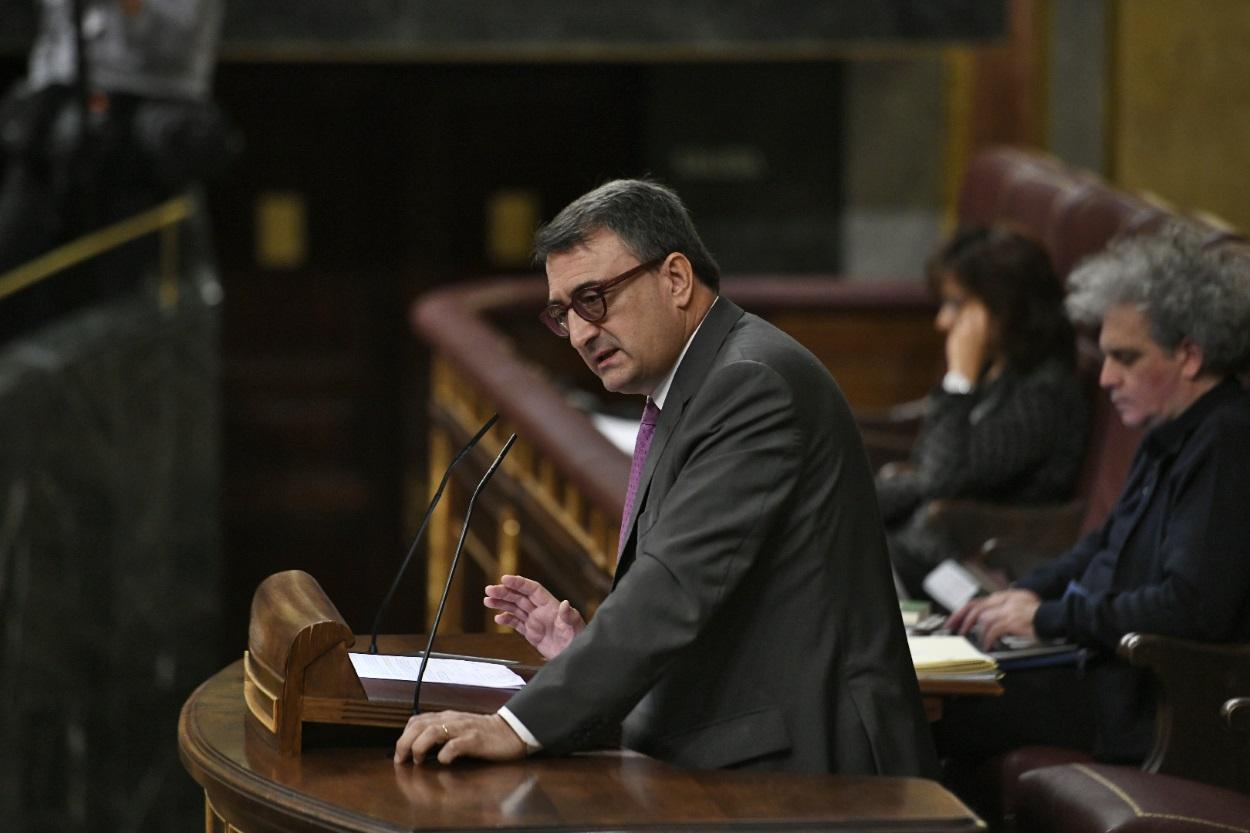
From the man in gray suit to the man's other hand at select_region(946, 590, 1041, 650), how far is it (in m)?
1.08

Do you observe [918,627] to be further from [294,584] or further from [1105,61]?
[1105,61]

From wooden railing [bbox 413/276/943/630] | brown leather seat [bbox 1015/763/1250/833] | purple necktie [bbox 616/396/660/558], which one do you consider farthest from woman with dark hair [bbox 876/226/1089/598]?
purple necktie [bbox 616/396/660/558]

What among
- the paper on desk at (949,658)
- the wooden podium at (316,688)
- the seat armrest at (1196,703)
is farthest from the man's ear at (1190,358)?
the wooden podium at (316,688)

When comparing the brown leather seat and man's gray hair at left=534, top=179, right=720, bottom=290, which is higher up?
man's gray hair at left=534, top=179, right=720, bottom=290

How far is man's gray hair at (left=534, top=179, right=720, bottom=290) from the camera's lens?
2.45 metres

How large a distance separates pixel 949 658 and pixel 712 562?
0.88 meters

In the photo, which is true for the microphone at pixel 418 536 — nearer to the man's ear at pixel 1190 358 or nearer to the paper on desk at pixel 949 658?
the paper on desk at pixel 949 658

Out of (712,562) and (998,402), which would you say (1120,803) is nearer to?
(712,562)

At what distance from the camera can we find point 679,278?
97.4 inches

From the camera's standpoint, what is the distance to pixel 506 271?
970 centimetres

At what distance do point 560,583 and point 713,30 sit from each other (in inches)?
144

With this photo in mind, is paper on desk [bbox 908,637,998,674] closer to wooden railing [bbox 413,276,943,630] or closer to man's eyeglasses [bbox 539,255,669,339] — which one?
wooden railing [bbox 413,276,943,630]

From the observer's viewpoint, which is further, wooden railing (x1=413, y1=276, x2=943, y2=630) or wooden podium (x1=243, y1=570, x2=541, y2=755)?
wooden railing (x1=413, y1=276, x2=943, y2=630)

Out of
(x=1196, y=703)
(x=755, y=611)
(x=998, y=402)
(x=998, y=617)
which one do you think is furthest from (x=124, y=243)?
(x=755, y=611)
